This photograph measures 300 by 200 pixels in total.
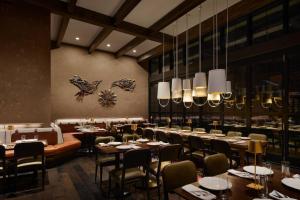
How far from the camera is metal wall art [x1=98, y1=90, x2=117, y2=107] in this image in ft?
30.6

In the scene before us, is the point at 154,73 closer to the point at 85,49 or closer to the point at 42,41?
the point at 85,49

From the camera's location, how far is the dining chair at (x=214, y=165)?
2213mm

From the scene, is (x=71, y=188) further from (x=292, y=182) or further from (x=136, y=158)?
(x=292, y=182)

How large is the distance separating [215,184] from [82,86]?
8.03 m

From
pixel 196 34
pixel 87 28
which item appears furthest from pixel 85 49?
pixel 196 34

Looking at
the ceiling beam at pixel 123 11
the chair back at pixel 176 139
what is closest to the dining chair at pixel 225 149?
the chair back at pixel 176 139

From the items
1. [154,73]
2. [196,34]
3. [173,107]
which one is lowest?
[173,107]

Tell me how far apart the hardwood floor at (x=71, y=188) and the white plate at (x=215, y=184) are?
1704mm

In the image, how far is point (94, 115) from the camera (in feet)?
29.9

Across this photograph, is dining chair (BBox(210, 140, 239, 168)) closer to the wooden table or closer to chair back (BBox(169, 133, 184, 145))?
chair back (BBox(169, 133, 184, 145))

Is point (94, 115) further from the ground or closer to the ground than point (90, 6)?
closer to the ground

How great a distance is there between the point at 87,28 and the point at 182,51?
145 inches

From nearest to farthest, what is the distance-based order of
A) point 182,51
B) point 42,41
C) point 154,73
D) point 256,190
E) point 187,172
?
point 256,190 < point 187,172 < point 42,41 < point 182,51 < point 154,73

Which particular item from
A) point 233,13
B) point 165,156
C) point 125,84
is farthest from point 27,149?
point 125,84
